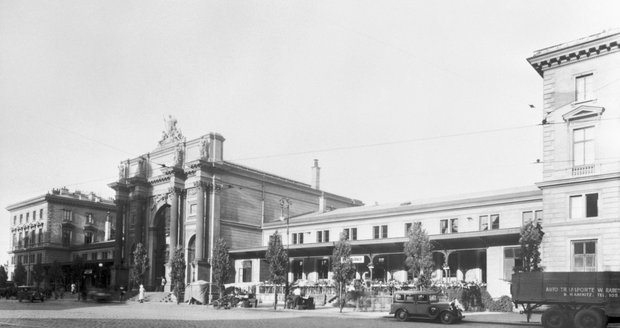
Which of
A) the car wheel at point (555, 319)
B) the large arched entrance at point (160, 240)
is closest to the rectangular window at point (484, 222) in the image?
the car wheel at point (555, 319)

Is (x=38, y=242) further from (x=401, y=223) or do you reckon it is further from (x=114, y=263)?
(x=401, y=223)

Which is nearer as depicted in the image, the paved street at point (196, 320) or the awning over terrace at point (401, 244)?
the paved street at point (196, 320)

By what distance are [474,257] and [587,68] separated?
1810 cm

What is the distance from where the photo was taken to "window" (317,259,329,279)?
59.9 m

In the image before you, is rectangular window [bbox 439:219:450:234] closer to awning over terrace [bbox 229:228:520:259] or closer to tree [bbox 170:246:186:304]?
awning over terrace [bbox 229:228:520:259]

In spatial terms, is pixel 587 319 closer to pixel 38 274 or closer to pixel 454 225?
pixel 454 225

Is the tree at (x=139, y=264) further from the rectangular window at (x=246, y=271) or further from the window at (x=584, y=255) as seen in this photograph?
the window at (x=584, y=255)

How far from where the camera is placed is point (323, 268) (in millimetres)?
60438

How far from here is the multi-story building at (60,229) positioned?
326 feet

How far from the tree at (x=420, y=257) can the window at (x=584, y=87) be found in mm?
13992

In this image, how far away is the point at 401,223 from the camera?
58.8 metres

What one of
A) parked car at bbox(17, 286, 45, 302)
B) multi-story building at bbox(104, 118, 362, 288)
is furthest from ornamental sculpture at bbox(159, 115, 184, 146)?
parked car at bbox(17, 286, 45, 302)

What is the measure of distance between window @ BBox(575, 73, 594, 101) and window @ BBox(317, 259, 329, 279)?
2897cm

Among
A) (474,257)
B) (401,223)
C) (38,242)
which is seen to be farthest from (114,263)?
(474,257)
